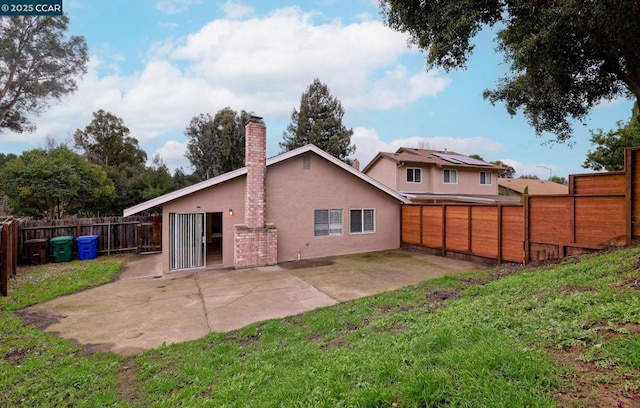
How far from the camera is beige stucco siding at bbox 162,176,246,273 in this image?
399 inches

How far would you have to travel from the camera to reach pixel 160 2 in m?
9.34

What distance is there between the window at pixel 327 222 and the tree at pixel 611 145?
16.2 m

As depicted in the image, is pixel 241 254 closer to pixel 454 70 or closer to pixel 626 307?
pixel 454 70

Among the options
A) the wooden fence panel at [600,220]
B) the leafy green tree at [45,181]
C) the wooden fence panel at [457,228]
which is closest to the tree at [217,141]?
the leafy green tree at [45,181]

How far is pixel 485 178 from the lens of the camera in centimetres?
2531

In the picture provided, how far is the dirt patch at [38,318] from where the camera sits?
5605 mm

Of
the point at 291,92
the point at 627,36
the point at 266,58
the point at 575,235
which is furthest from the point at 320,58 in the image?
the point at 291,92

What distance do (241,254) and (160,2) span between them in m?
8.03

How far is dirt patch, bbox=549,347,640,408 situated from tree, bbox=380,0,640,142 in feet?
21.4

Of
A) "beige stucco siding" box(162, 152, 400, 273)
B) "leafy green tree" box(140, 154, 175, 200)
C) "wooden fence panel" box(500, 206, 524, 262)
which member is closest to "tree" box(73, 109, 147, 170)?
"leafy green tree" box(140, 154, 175, 200)

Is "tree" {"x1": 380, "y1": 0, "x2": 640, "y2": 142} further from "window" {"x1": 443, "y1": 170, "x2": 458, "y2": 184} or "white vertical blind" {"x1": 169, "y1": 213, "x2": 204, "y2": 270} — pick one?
"window" {"x1": 443, "y1": 170, "x2": 458, "y2": 184}

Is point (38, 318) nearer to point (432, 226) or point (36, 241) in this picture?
point (36, 241)

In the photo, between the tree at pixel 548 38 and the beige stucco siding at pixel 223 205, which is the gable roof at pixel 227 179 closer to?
the beige stucco siding at pixel 223 205

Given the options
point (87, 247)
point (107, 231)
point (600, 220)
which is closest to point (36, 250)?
point (87, 247)
